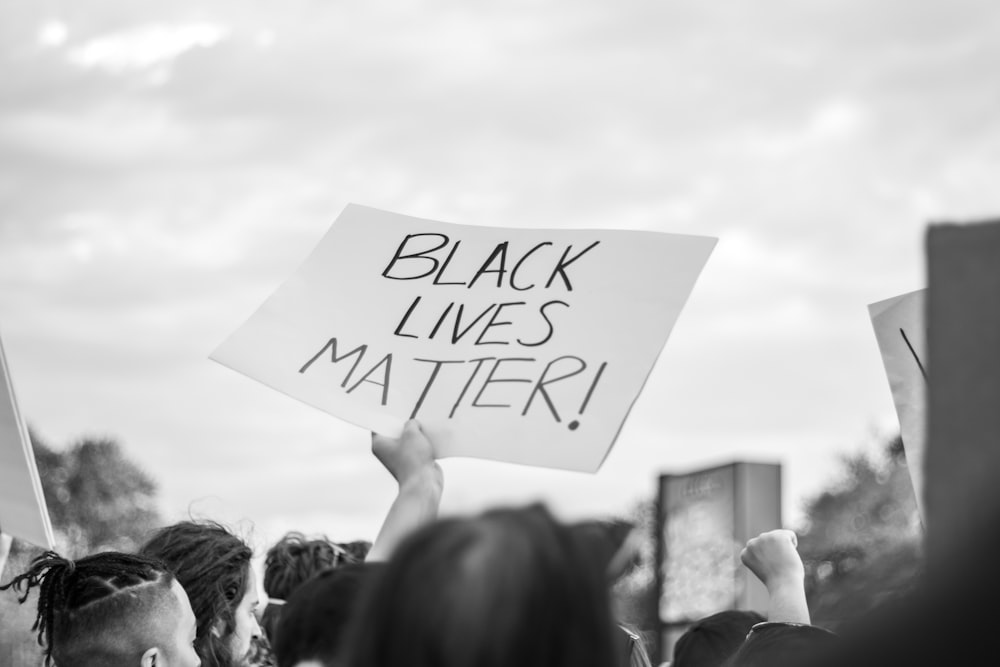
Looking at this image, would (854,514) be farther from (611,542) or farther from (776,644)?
(611,542)

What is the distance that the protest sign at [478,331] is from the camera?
8.25ft

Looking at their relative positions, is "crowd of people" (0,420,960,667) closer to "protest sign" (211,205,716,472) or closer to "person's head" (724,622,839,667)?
"person's head" (724,622,839,667)

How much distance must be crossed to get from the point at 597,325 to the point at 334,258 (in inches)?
30.1

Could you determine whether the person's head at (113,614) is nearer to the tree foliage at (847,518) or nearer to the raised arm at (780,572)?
the raised arm at (780,572)

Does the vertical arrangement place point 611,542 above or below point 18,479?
below

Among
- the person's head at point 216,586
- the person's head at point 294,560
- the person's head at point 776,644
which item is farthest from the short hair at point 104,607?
the person's head at point 776,644

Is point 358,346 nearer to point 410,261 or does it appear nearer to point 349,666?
point 410,261

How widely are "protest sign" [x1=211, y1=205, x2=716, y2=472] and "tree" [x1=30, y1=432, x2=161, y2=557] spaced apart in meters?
54.1

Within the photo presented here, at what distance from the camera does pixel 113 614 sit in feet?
9.77

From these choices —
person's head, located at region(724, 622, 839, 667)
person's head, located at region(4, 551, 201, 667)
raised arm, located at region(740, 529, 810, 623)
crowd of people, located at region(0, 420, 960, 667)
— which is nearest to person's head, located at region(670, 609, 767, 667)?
crowd of people, located at region(0, 420, 960, 667)

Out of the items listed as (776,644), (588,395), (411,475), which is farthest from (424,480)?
(776,644)

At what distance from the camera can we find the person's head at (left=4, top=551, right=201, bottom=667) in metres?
2.94

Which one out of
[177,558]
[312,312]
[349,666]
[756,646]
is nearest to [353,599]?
[349,666]

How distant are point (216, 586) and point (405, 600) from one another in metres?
2.53
